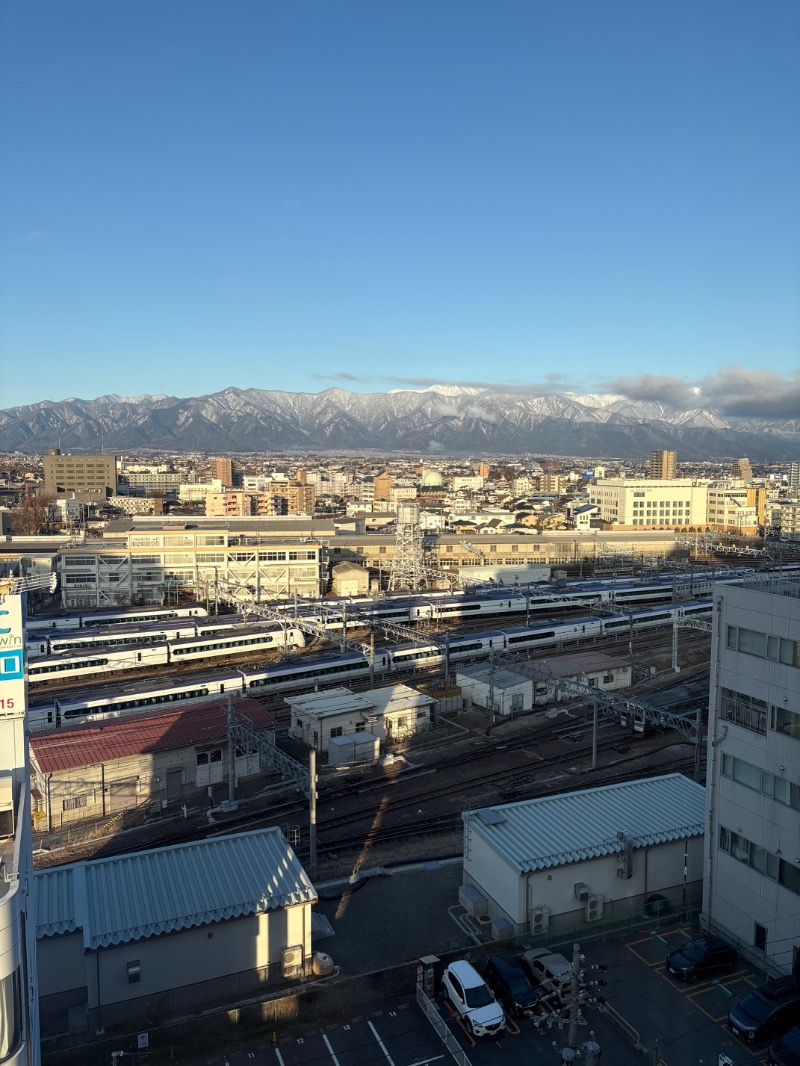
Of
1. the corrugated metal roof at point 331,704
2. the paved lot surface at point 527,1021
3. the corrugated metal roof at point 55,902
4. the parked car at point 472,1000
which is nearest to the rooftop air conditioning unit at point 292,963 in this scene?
the paved lot surface at point 527,1021

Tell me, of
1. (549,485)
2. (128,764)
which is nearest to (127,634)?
(128,764)

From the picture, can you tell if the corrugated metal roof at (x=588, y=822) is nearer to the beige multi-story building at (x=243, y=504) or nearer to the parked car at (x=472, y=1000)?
the parked car at (x=472, y=1000)

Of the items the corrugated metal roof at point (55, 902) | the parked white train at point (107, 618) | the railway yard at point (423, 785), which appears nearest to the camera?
the corrugated metal roof at point (55, 902)

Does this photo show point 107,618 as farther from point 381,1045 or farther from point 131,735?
point 381,1045

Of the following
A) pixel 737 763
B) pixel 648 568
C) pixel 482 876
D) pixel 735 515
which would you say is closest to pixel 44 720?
pixel 482 876

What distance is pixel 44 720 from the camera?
45.7 ft

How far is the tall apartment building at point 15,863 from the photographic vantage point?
3014mm

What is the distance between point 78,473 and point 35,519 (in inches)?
1038

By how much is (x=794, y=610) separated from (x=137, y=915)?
640 cm

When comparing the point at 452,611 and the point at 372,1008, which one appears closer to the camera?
the point at 372,1008

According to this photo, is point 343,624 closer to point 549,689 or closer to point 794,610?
point 549,689

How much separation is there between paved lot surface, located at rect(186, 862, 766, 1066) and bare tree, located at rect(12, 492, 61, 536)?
3820 cm

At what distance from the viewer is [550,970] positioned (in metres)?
6.88

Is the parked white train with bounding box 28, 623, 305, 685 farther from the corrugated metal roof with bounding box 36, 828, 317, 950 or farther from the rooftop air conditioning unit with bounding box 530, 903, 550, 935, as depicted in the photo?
the rooftop air conditioning unit with bounding box 530, 903, 550, 935
